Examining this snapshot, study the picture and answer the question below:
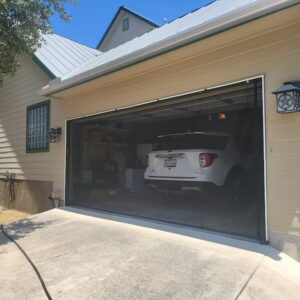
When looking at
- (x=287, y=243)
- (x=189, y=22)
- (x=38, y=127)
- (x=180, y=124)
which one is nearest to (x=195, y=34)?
(x=189, y=22)

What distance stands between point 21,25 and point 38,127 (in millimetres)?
4307

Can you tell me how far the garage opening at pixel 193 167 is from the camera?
628cm

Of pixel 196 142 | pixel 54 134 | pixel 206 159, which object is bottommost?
pixel 206 159

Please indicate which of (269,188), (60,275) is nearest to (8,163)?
(60,275)

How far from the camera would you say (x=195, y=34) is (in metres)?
5.36

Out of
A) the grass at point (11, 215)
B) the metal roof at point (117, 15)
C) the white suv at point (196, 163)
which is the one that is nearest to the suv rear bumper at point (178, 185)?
the white suv at point (196, 163)

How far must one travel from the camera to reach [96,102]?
8555mm

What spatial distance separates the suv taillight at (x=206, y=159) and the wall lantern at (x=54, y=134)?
14.5 ft

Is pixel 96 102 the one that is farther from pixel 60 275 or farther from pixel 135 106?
pixel 60 275

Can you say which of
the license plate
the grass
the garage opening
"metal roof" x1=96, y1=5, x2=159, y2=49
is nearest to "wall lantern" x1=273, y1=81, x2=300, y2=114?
the garage opening

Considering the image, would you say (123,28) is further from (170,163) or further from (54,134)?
(170,163)

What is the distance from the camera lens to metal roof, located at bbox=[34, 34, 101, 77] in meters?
10.1

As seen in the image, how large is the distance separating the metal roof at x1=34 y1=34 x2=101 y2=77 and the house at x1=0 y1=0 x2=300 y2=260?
3.3 inches

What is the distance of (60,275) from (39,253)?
1142 millimetres
